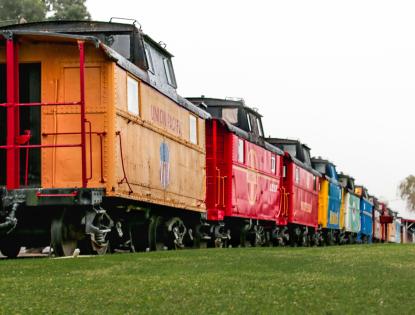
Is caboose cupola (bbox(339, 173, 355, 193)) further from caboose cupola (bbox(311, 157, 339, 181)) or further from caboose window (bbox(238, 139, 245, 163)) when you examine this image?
caboose window (bbox(238, 139, 245, 163))

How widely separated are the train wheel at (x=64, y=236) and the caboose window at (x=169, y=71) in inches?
190

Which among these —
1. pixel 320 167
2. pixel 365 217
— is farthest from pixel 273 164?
pixel 365 217

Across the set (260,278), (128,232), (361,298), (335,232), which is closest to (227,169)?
(128,232)

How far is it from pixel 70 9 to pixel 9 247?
5615 centimetres

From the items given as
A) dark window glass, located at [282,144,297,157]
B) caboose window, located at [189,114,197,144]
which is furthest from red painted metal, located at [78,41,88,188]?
dark window glass, located at [282,144,297,157]

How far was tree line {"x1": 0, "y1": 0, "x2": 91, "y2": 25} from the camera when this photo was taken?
66.8 m

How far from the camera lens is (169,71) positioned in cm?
1830

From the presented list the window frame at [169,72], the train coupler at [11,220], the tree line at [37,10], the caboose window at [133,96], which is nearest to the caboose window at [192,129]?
the window frame at [169,72]

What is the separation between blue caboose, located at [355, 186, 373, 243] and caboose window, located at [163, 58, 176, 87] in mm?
35495

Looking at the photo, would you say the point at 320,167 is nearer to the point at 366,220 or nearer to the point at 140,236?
the point at 366,220

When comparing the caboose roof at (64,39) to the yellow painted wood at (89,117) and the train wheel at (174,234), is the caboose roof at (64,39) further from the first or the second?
the train wheel at (174,234)

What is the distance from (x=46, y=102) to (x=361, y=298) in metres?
7.49

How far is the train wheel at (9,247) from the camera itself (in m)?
16.0

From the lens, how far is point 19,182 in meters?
13.9
